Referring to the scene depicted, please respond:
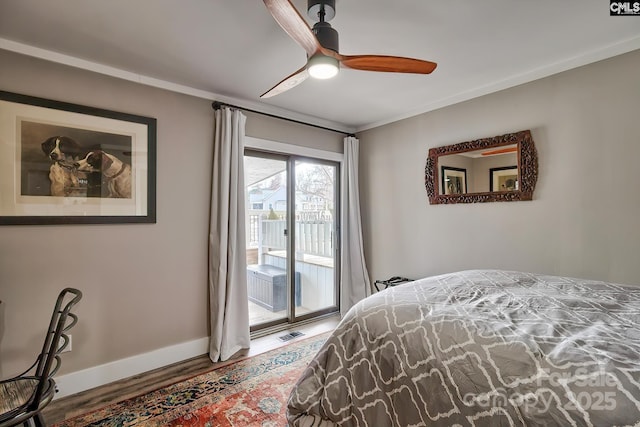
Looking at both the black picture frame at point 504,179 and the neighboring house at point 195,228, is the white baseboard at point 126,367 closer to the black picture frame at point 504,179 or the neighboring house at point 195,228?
the neighboring house at point 195,228

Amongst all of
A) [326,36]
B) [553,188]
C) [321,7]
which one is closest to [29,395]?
[326,36]

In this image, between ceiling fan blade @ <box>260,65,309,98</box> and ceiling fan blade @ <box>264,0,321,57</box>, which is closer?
ceiling fan blade @ <box>264,0,321,57</box>

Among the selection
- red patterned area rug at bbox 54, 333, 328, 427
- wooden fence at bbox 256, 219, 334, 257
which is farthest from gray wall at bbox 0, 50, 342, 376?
wooden fence at bbox 256, 219, 334, 257

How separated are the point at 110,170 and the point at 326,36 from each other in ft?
6.31

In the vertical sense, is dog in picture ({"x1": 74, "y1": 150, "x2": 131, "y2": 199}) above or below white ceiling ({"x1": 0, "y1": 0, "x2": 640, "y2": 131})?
below

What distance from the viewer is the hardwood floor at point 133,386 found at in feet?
6.58

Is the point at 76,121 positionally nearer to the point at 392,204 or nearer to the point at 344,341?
the point at 344,341

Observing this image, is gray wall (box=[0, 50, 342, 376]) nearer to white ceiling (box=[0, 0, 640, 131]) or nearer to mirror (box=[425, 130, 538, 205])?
white ceiling (box=[0, 0, 640, 131])

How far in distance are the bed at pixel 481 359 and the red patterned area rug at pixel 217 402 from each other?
37cm

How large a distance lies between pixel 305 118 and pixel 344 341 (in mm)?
2703

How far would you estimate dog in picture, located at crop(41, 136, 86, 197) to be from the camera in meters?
2.15

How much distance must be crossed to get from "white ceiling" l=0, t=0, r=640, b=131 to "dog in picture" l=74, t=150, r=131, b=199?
0.67 meters

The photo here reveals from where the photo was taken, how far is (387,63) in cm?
178

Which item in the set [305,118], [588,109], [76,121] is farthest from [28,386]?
[588,109]
